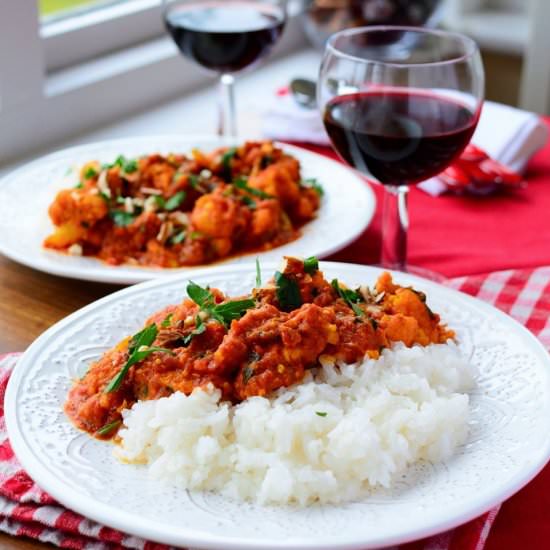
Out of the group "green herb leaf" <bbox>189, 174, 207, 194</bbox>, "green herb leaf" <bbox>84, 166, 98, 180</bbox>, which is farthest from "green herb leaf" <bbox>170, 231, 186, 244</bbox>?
"green herb leaf" <bbox>84, 166, 98, 180</bbox>

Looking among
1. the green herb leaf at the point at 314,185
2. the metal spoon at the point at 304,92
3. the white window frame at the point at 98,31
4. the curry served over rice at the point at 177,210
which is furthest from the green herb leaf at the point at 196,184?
the white window frame at the point at 98,31

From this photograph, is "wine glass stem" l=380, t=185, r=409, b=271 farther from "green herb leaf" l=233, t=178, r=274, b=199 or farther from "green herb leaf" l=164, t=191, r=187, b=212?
"green herb leaf" l=164, t=191, r=187, b=212

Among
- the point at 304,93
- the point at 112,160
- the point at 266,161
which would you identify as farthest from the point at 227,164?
the point at 304,93

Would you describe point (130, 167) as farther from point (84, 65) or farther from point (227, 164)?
point (84, 65)

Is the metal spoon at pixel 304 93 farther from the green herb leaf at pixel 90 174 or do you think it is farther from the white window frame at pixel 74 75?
the green herb leaf at pixel 90 174

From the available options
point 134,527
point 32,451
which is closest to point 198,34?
point 32,451

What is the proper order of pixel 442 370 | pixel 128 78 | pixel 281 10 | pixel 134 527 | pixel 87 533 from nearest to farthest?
pixel 134 527 < pixel 87 533 < pixel 442 370 < pixel 281 10 < pixel 128 78

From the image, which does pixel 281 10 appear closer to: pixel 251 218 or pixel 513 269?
pixel 251 218
